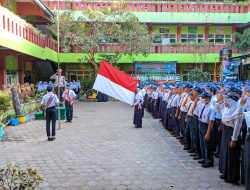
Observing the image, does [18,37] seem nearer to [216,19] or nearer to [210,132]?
[210,132]

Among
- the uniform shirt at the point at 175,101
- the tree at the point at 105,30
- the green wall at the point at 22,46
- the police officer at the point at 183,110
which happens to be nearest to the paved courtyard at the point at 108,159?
the police officer at the point at 183,110

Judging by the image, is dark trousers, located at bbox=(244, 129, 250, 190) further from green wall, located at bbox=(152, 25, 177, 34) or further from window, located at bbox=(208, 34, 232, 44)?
window, located at bbox=(208, 34, 232, 44)

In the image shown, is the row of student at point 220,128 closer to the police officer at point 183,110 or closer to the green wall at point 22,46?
the police officer at point 183,110

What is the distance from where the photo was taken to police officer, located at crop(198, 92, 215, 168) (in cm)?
663

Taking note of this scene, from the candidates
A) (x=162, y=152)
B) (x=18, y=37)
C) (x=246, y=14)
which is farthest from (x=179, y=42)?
(x=162, y=152)

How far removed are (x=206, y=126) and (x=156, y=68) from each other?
22.3 meters

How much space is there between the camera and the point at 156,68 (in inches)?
1138

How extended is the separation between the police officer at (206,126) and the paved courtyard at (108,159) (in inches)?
12.0

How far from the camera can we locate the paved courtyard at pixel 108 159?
5.91m

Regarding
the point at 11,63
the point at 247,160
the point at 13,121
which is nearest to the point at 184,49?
the point at 11,63

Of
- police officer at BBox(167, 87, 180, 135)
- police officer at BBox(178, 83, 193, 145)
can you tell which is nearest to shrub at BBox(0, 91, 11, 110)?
police officer at BBox(167, 87, 180, 135)

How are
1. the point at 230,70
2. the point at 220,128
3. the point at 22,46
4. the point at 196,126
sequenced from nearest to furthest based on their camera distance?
the point at 220,128
the point at 196,126
the point at 22,46
the point at 230,70

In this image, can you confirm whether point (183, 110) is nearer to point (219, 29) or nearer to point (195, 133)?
point (195, 133)

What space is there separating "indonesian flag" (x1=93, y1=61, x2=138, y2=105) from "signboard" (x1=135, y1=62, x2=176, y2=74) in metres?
18.6
